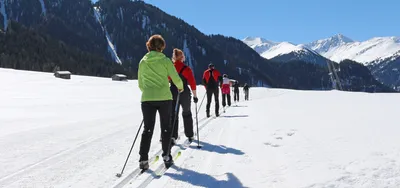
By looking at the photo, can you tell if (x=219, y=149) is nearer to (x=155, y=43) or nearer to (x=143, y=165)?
(x=143, y=165)

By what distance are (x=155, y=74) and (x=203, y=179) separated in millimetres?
1760

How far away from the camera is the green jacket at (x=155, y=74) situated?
18.7 ft

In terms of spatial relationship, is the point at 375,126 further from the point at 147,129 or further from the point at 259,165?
the point at 147,129

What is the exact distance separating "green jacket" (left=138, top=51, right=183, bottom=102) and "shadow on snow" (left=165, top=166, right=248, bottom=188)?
120cm

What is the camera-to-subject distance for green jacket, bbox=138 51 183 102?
569 cm

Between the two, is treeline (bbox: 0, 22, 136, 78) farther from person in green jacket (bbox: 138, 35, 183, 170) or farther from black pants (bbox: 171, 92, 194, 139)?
person in green jacket (bbox: 138, 35, 183, 170)

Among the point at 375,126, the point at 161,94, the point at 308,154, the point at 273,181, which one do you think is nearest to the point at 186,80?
the point at 161,94

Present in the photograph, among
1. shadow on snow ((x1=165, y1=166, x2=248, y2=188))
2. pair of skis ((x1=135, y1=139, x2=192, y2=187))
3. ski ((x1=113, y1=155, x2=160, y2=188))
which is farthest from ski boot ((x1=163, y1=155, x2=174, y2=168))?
ski ((x1=113, y1=155, x2=160, y2=188))

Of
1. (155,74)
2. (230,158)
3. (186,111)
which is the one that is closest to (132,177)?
(155,74)

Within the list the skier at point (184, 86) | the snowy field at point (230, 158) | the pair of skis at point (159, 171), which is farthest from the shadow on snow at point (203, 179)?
the skier at point (184, 86)

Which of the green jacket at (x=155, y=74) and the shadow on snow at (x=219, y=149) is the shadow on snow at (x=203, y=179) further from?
the shadow on snow at (x=219, y=149)

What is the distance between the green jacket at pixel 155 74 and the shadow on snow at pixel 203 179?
120 cm

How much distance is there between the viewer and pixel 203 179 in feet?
17.7

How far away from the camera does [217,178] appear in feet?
17.8
